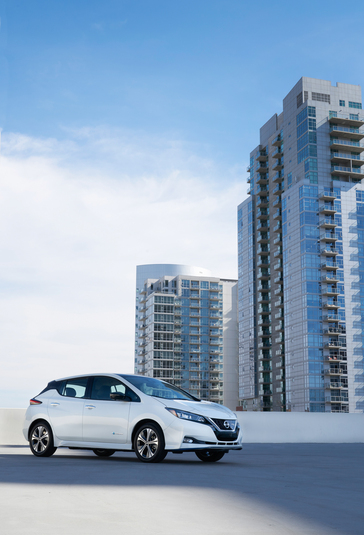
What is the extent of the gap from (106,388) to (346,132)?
99.7 metres

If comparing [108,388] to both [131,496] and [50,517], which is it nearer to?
[131,496]

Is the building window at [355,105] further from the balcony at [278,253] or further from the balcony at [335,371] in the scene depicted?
the balcony at [335,371]

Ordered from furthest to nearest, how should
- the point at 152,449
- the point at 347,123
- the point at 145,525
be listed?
the point at 347,123 < the point at 152,449 < the point at 145,525

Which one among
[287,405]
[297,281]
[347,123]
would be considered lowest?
[287,405]

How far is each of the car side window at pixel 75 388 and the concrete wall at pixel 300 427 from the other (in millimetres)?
10805

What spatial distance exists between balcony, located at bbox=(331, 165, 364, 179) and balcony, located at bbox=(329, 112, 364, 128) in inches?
274

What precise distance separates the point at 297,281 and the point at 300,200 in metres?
12.8

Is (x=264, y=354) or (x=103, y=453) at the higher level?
(x=264, y=354)

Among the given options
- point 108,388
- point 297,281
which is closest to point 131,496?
point 108,388

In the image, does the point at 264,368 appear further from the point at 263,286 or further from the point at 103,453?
the point at 103,453

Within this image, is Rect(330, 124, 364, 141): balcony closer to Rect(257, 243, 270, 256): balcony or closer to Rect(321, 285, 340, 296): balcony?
Rect(257, 243, 270, 256): balcony

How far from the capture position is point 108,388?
11812mm

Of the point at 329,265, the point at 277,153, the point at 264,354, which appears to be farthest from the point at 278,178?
the point at 264,354

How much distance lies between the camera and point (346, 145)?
105 meters
